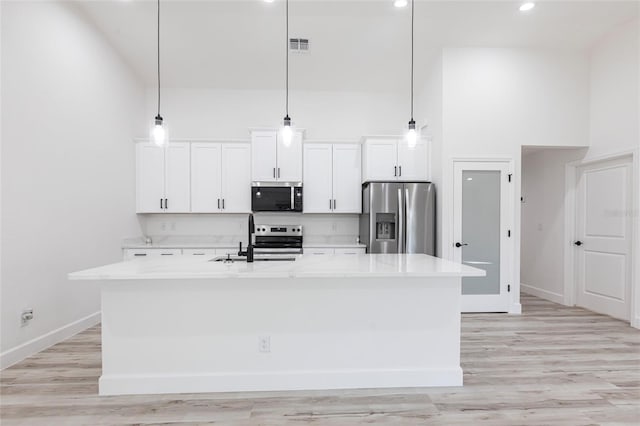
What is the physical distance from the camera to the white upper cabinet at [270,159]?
4734mm

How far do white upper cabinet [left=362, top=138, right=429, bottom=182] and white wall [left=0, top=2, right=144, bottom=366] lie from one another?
341cm

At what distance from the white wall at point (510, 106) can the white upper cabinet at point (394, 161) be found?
419 mm

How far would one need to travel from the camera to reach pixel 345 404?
2.17 metres

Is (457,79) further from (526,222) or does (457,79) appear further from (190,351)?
(190,351)

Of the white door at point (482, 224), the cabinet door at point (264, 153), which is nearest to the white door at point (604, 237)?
the white door at point (482, 224)

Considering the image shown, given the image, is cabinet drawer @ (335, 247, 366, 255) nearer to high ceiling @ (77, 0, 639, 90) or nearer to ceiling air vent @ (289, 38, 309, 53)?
high ceiling @ (77, 0, 639, 90)

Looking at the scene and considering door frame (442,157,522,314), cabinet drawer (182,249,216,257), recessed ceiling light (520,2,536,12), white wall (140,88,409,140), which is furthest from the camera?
white wall (140,88,409,140)

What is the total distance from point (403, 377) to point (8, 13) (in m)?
4.31

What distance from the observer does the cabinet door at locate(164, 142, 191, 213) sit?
475cm

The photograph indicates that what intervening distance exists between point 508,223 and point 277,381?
3.55 meters

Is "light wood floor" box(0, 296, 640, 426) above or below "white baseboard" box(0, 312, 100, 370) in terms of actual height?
below

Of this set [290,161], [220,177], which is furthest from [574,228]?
[220,177]

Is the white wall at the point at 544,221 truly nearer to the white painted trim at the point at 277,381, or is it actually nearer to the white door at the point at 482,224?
the white door at the point at 482,224

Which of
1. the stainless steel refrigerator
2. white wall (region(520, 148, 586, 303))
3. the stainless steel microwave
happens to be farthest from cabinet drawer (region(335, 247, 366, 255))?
white wall (region(520, 148, 586, 303))
